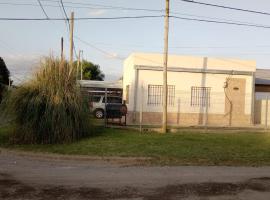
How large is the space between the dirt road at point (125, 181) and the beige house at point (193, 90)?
15.1 metres

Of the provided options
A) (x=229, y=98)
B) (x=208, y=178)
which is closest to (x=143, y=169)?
(x=208, y=178)

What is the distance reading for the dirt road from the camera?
754 centimetres

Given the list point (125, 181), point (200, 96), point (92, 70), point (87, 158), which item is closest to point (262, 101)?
point (200, 96)

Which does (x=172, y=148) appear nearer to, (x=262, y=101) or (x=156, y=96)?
(x=156, y=96)

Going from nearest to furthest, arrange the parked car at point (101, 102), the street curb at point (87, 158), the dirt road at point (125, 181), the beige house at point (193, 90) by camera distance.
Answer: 1. the dirt road at point (125, 181)
2. the street curb at point (87, 158)
3. the beige house at point (193, 90)
4. the parked car at point (101, 102)

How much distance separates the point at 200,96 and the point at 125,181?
19018mm

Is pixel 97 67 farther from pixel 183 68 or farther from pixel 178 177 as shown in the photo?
pixel 178 177

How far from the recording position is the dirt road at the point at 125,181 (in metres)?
7.54

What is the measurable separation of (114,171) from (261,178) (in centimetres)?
337

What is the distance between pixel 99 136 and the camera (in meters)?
16.3

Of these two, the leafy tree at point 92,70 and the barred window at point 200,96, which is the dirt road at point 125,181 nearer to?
the barred window at point 200,96

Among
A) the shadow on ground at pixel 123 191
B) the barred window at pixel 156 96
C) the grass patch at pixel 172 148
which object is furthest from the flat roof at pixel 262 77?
the shadow on ground at pixel 123 191

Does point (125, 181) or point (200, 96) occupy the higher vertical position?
point (200, 96)

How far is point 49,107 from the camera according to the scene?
14758 millimetres
